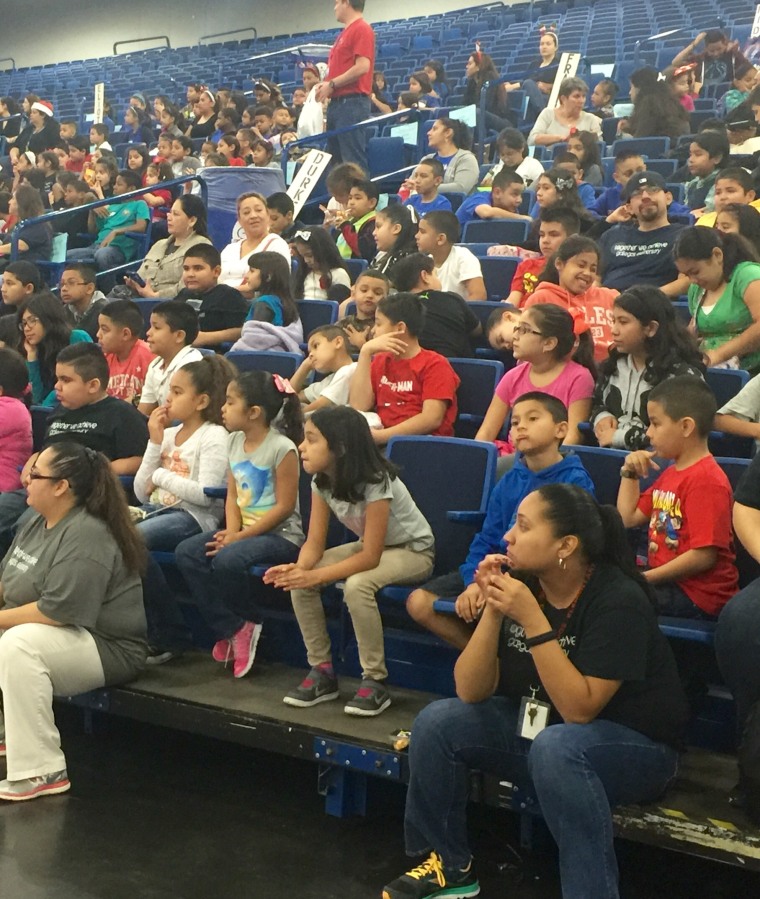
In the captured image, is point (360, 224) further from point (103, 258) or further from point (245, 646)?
point (245, 646)

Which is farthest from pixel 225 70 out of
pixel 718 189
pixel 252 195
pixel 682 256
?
pixel 682 256

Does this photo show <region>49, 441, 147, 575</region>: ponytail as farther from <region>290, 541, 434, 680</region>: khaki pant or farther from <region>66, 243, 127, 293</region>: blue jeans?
<region>66, 243, 127, 293</region>: blue jeans

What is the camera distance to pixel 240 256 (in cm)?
650

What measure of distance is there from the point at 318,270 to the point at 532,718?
3.80m

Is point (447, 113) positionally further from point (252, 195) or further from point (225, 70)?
point (225, 70)

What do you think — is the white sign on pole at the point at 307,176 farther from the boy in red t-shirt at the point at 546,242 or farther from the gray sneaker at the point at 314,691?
the gray sneaker at the point at 314,691

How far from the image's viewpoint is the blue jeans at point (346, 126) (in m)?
8.48

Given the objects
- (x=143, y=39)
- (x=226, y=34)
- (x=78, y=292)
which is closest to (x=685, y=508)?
(x=78, y=292)

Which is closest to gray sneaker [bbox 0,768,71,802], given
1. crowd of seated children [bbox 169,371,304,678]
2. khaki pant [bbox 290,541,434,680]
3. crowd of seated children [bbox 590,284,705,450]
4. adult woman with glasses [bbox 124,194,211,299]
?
crowd of seated children [bbox 169,371,304,678]

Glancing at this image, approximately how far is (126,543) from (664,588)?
5.41ft

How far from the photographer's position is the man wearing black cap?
17.8ft

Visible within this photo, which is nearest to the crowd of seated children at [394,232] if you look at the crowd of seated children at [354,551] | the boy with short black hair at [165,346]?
the boy with short black hair at [165,346]

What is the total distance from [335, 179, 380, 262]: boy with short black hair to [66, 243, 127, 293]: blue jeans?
66.3 inches

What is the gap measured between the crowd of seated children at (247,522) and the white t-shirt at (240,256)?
2.35 m
